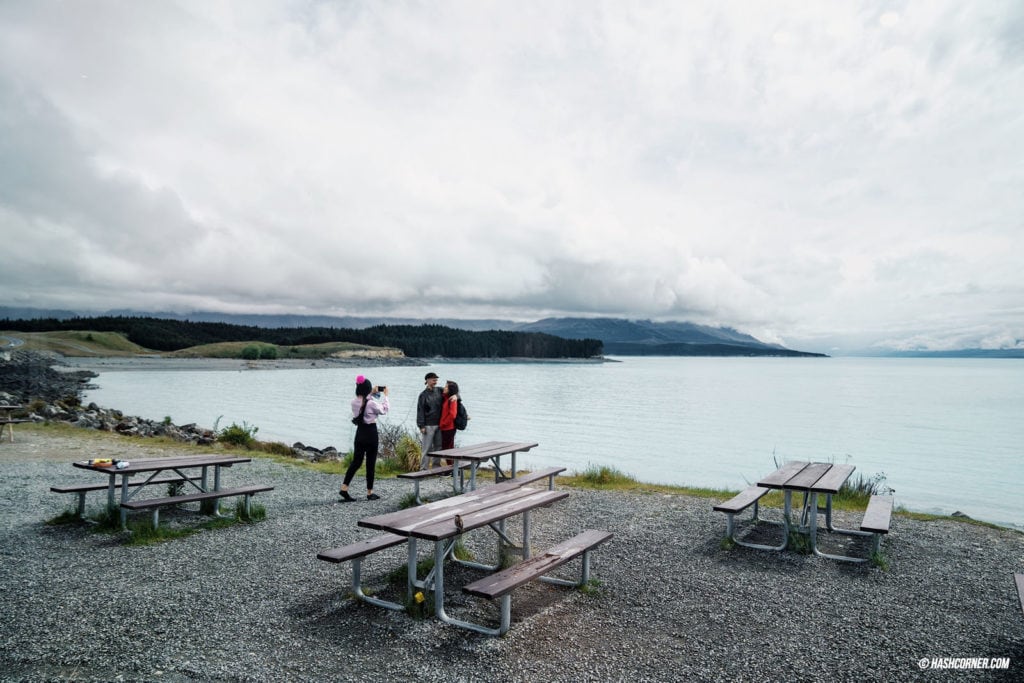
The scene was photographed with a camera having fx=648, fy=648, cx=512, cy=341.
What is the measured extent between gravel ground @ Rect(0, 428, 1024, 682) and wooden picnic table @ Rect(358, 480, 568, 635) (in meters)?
0.27

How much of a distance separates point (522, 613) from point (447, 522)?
3.47 feet

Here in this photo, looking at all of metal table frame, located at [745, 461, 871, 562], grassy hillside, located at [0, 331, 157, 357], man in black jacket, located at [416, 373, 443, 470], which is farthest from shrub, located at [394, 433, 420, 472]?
grassy hillside, located at [0, 331, 157, 357]

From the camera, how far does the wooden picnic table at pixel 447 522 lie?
540 centimetres

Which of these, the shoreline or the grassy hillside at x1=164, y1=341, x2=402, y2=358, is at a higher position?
the grassy hillside at x1=164, y1=341, x2=402, y2=358

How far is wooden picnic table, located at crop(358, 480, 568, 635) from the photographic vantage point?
5.40 m

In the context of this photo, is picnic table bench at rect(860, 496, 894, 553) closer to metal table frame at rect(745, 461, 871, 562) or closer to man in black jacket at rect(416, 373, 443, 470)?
metal table frame at rect(745, 461, 871, 562)

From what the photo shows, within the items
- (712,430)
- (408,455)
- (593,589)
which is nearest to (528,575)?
(593,589)

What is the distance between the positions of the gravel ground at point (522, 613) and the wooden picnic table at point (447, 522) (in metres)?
0.27

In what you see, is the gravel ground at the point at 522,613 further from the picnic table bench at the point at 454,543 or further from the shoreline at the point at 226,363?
the shoreline at the point at 226,363

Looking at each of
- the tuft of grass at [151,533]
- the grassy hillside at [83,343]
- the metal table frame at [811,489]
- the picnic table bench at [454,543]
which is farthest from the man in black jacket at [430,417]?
the grassy hillside at [83,343]

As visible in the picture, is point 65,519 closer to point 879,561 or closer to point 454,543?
point 454,543

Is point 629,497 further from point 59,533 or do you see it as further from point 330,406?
point 330,406

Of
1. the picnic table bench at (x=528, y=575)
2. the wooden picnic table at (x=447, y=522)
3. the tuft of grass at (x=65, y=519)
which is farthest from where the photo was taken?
the tuft of grass at (x=65, y=519)

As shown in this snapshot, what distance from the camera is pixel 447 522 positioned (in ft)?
18.6
